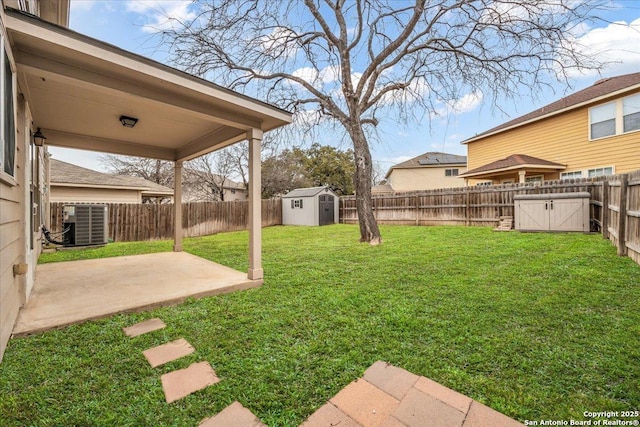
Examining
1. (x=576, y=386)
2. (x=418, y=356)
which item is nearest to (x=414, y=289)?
(x=418, y=356)

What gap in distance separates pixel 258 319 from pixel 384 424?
1550 mm

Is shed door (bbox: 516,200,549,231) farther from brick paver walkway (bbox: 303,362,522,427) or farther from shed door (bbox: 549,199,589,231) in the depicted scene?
brick paver walkway (bbox: 303,362,522,427)

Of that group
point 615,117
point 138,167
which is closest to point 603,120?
point 615,117

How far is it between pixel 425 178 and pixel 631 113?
14530 millimetres

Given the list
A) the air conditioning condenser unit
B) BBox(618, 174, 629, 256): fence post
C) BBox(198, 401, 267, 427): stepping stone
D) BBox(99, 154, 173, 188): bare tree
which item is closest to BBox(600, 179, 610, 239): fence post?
BBox(618, 174, 629, 256): fence post

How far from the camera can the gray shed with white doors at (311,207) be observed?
13547 millimetres

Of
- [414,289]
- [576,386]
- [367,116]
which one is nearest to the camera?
[576,386]

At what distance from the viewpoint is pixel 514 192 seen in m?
9.39

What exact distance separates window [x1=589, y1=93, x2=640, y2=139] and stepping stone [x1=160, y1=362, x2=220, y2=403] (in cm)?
1356

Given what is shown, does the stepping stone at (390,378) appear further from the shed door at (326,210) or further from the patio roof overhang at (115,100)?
the shed door at (326,210)

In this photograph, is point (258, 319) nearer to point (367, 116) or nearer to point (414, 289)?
point (414, 289)

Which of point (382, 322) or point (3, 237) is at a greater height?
point (3, 237)

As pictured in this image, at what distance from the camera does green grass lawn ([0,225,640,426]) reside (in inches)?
60.4

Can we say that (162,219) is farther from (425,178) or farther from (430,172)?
(430,172)
